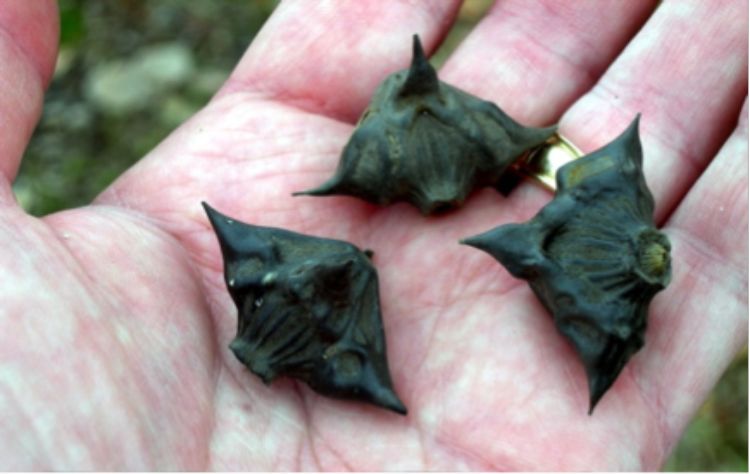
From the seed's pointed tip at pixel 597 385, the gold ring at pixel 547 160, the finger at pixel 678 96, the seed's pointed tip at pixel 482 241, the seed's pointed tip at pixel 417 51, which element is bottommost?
the seed's pointed tip at pixel 597 385

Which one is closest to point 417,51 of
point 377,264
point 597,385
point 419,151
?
point 419,151

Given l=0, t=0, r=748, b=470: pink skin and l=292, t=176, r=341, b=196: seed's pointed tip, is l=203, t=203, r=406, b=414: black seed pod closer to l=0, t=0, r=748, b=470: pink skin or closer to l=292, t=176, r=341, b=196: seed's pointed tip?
l=0, t=0, r=748, b=470: pink skin

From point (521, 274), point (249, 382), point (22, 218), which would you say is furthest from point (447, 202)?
point (22, 218)

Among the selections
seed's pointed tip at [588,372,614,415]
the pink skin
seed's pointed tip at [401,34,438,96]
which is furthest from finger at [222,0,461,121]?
seed's pointed tip at [588,372,614,415]

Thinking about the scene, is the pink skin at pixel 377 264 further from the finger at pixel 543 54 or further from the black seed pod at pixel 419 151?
the black seed pod at pixel 419 151

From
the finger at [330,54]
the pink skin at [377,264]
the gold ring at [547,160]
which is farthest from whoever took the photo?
the finger at [330,54]

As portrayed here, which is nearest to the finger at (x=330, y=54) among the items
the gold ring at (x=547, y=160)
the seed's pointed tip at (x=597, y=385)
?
the gold ring at (x=547, y=160)

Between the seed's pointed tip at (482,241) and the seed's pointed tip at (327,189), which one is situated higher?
the seed's pointed tip at (482,241)
